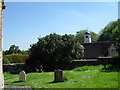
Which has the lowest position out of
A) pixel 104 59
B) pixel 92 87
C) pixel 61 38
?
pixel 92 87

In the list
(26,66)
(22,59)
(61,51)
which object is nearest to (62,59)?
(61,51)

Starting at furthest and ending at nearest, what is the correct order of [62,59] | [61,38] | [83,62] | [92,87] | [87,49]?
1. [87,49]
2. [61,38]
3. [62,59]
4. [83,62]
5. [92,87]

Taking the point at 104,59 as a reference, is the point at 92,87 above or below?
below

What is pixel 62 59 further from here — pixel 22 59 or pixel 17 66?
pixel 22 59

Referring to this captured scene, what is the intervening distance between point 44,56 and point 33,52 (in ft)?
6.09

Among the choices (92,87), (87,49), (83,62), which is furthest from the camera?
(87,49)

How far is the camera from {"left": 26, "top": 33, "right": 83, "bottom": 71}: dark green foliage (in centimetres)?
2802

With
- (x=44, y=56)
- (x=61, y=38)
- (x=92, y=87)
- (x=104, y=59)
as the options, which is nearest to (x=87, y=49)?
(x=61, y=38)

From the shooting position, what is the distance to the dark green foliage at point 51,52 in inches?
1103

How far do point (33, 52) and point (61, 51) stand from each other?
161 inches

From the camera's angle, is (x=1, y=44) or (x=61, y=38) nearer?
(x=1, y=44)

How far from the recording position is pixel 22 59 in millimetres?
42906

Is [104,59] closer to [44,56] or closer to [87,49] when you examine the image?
[44,56]

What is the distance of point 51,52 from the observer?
1098 inches
